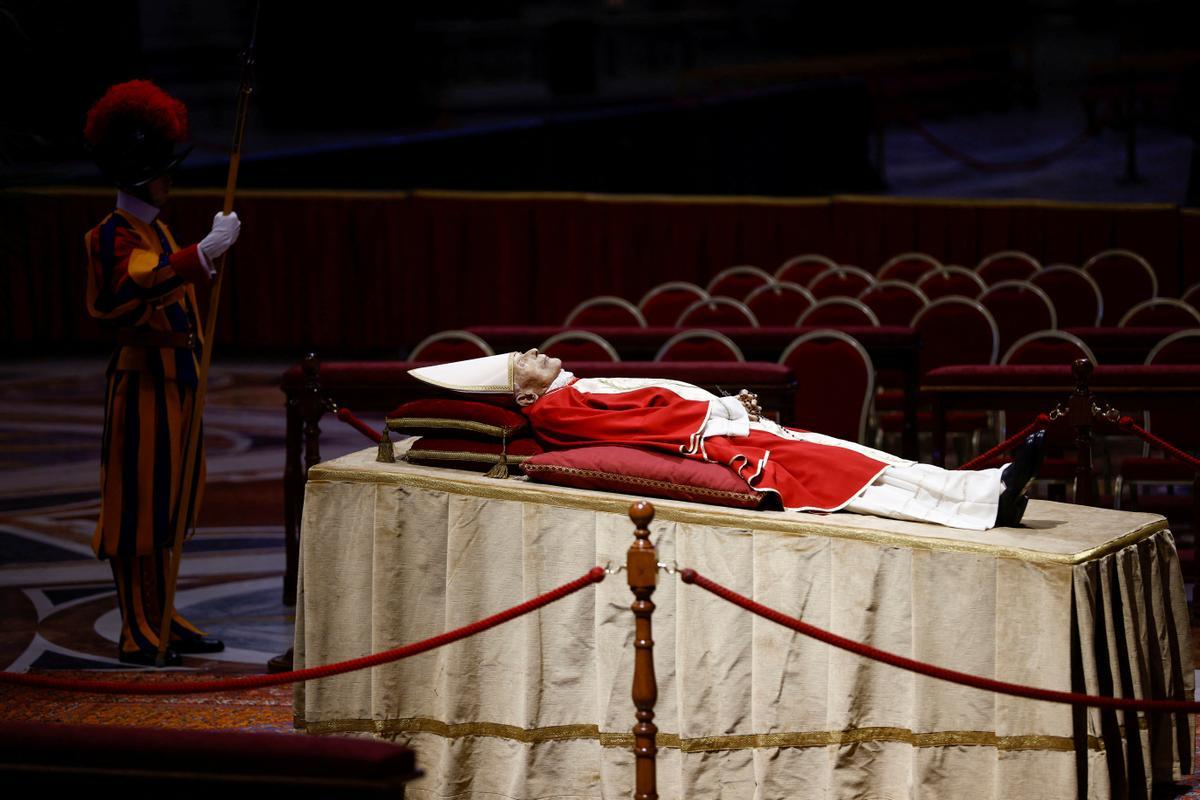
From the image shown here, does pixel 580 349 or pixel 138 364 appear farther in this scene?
pixel 580 349

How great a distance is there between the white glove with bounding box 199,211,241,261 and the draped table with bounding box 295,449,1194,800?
1.01 meters

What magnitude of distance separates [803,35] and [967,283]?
11.9m

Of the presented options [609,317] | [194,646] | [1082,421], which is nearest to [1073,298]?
[609,317]

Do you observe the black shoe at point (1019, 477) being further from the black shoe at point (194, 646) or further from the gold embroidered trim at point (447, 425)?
the black shoe at point (194, 646)

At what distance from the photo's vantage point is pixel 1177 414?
250 inches

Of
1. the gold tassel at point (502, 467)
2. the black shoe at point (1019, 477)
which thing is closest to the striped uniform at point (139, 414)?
the gold tassel at point (502, 467)

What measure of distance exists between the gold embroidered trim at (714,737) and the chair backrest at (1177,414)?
2818 millimetres

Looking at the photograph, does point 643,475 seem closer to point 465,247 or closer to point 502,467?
point 502,467

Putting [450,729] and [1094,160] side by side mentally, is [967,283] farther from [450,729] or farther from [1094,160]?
[1094,160]

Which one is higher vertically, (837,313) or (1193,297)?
(1193,297)

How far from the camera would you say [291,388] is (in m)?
5.84

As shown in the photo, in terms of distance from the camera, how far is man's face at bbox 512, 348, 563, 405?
464 centimetres

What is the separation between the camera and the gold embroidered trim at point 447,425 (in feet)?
14.7

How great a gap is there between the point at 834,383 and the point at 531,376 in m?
2.40
